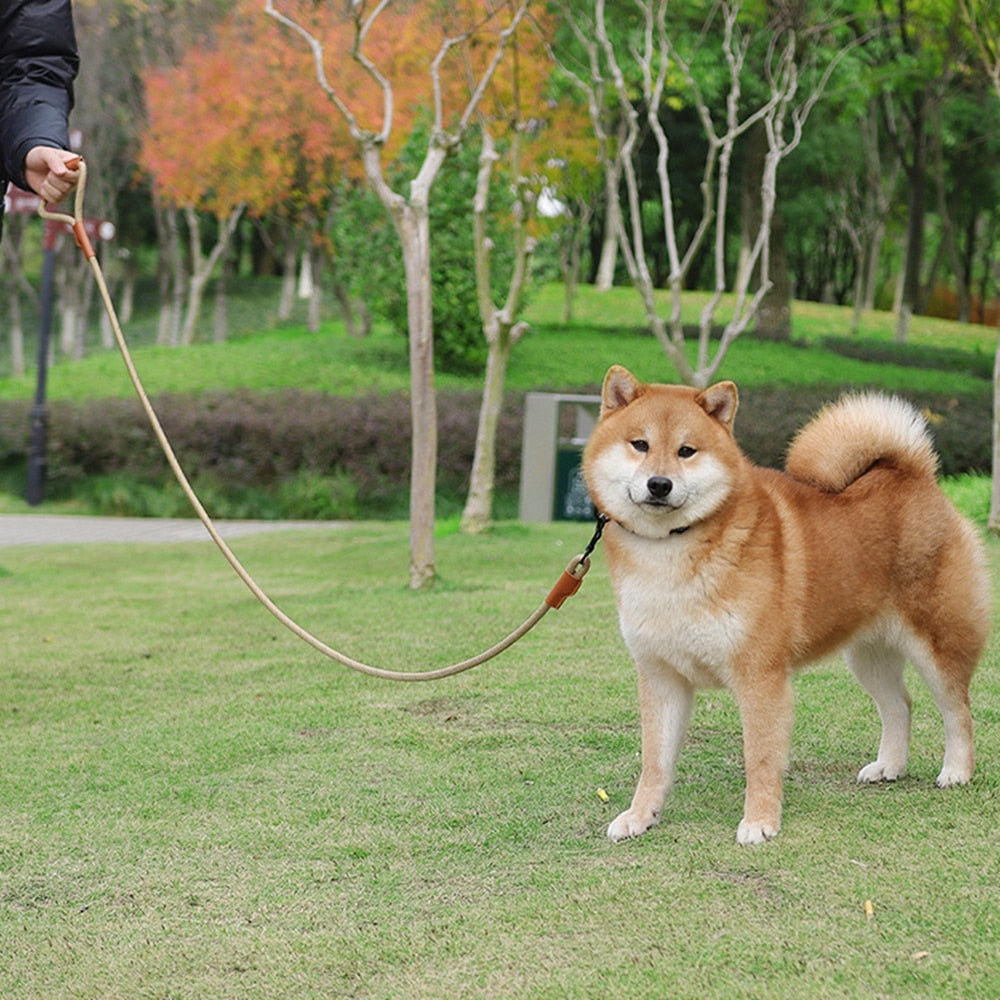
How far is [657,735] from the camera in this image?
3.63m

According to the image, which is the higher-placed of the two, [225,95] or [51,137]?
[225,95]

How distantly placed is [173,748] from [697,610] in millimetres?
2276

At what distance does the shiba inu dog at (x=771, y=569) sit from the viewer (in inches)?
135

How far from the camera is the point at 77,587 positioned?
30.4ft

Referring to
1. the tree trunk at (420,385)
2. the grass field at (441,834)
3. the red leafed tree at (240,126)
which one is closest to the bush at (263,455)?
the tree trunk at (420,385)

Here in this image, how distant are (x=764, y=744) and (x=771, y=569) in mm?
471

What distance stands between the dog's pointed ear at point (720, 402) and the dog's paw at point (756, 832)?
3.49 ft

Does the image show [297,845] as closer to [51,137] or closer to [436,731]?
[436,731]

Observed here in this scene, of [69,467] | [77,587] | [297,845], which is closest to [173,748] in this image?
[297,845]

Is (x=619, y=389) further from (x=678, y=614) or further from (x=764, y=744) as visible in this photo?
(x=764, y=744)

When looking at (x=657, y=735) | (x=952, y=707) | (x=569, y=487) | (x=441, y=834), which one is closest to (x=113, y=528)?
(x=569, y=487)

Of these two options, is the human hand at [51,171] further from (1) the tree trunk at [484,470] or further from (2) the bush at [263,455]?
(2) the bush at [263,455]

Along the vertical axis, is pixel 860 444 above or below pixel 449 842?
above

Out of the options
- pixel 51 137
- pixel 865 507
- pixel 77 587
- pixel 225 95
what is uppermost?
pixel 225 95
